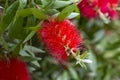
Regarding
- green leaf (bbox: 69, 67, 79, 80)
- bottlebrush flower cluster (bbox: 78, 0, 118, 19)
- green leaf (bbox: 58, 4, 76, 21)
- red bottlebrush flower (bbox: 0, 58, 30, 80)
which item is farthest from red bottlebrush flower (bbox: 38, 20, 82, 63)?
green leaf (bbox: 69, 67, 79, 80)

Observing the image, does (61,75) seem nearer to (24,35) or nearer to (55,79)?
(55,79)

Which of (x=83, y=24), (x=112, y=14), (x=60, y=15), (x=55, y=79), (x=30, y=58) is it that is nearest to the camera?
(x=60, y=15)

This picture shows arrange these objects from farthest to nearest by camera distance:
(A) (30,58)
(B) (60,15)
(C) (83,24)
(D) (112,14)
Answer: (C) (83,24) < (D) (112,14) < (A) (30,58) < (B) (60,15)

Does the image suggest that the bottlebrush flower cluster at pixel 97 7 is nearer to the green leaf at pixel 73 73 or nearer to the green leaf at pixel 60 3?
the green leaf at pixel 60 3

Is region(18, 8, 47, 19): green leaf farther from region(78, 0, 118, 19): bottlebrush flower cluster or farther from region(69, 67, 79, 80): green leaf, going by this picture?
region(69, 67, 79, 80): green leaf

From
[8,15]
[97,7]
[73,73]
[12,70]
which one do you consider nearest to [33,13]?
[8,15]

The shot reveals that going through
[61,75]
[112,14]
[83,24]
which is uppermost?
[112,14]

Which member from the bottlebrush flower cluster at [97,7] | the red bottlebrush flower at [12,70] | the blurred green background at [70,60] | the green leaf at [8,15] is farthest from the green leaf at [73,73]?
the green leaf at [8,15]

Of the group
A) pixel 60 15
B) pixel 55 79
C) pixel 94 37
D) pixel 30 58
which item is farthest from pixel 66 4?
pixel 94 37
